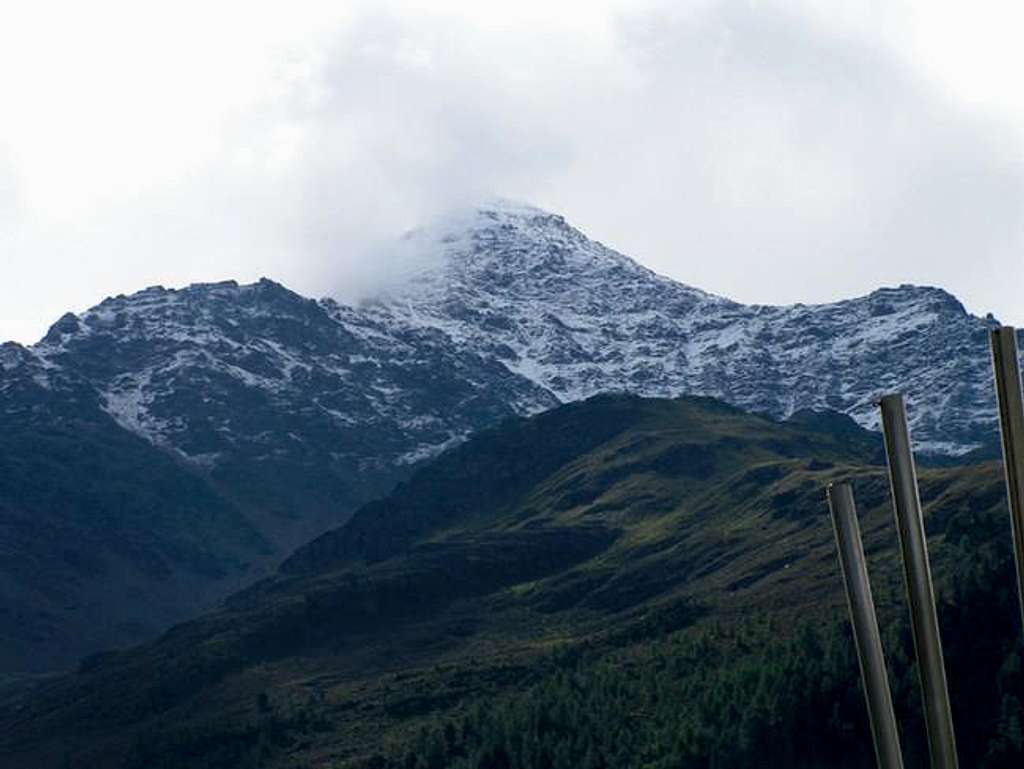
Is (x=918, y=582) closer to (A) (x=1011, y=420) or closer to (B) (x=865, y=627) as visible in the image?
Result: (B) (x=865, y=627)

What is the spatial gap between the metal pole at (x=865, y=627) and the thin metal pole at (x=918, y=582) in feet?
1.30

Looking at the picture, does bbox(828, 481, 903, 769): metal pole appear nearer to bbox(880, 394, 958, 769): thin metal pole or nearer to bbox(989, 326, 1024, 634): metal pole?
bbox(880, 394, 958, 769): thin metal pole

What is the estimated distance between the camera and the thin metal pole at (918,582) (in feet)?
57.6

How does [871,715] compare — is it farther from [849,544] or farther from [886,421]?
[886,421]

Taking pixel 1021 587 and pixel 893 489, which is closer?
pixel 893 489

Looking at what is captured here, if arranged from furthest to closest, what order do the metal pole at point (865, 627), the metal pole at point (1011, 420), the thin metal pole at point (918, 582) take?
1. the metal pole at point (865, 627)
2. the thin metal pole at point (918, 582)
3. the metal pole at point (1011, 420)

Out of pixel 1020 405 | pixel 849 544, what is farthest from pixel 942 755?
pixel 1020 405

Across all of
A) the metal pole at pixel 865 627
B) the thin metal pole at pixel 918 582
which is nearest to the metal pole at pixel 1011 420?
the thin metal pole at pixel 918 582

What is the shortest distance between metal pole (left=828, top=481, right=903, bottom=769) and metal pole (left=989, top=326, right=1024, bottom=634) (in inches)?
62.0

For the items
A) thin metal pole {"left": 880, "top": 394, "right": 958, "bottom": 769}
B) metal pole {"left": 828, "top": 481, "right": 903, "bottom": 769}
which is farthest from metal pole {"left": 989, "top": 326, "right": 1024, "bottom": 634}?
metal pole {"left": 828, "top": 481, "right": 903, "bottom": 769}

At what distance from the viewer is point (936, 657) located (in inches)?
689

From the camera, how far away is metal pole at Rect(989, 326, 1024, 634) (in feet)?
56.2

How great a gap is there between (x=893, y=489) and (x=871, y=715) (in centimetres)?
234

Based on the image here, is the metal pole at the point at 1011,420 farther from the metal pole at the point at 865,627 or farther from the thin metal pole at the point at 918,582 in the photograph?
the metal pole at the point at 865,627
